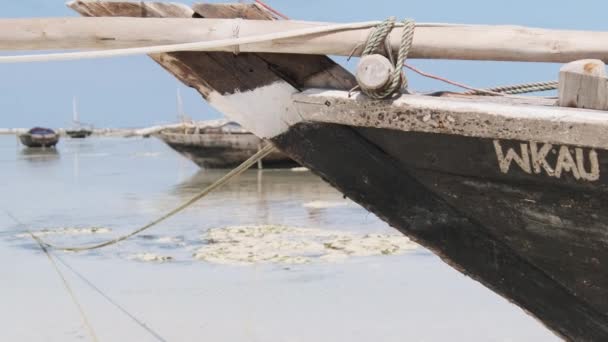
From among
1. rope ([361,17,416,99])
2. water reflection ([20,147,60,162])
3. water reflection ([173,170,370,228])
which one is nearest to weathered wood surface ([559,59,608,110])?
rope ([361,17,416,99])

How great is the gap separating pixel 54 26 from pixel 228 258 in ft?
21.8

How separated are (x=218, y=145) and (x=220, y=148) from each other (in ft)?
0.49

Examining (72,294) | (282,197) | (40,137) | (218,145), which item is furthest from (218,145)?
(40,137)

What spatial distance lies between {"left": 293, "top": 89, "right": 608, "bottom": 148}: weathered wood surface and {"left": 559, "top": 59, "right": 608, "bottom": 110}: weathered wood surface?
7 centimetres

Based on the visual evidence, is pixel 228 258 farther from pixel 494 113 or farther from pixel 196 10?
pixel 494 113

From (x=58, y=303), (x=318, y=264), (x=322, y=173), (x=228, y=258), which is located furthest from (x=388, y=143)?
(x=228, y=258)

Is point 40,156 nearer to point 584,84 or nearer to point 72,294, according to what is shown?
point 72,294

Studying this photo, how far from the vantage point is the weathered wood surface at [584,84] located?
263 centimetres

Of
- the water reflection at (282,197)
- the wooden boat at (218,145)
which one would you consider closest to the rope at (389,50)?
the water reflection at (282,197)

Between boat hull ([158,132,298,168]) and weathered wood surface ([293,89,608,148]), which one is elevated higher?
weathered wood surface ([293,89,608,148])

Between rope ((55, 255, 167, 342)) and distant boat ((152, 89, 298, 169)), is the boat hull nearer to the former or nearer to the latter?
distant boat ((152, 89, 298, 169))

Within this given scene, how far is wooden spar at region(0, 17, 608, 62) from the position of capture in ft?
9.56

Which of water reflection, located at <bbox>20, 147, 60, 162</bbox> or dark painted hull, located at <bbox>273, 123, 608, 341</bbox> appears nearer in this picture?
dark painted hull, located at <bbox>273, 123, 608, 341</bbox>

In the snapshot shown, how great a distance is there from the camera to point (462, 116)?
2.78 metres
